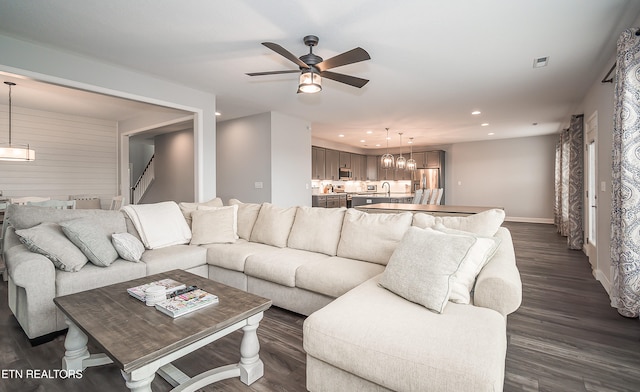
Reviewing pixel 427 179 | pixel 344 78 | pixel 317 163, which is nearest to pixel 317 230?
pixel 344 78

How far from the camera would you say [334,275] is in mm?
2398

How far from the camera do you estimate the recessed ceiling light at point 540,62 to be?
3.53 meters

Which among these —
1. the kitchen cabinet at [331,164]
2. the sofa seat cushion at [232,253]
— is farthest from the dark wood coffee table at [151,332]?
the kitchen cabinet at [331,164]

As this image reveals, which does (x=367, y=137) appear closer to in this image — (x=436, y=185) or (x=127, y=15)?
(x=436, y=185)

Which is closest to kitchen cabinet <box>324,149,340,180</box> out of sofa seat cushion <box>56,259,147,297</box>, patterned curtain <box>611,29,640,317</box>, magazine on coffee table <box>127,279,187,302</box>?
sofa seat cushion <box>56,259,147,297</box>

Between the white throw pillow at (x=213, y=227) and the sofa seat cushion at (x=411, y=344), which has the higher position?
the white throw pillow at (x=213, y=227)

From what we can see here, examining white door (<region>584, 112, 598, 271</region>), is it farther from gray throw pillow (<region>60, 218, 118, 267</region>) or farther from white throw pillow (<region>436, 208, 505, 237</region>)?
gray throw pillow (<region>60, 218, 118, 267</region>)

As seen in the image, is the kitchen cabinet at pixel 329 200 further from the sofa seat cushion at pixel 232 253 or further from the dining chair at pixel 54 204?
the dining chair at pixel 54 204

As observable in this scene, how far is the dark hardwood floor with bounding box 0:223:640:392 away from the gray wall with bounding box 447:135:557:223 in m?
6.78

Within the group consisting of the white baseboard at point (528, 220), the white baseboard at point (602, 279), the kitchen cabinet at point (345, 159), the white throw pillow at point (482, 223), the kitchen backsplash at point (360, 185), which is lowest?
the white baseboard at point (602, 279)

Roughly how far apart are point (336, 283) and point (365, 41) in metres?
2.42

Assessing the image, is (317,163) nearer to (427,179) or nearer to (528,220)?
(427,179)

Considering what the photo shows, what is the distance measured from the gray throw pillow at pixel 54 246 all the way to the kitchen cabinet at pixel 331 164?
23.3ft

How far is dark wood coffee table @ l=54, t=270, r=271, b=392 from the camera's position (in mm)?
1338
